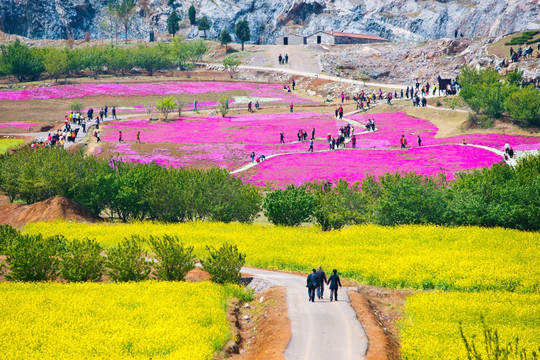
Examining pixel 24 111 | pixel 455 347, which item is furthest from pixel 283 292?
pixel 24 111

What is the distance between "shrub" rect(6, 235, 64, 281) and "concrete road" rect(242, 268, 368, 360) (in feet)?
39.4

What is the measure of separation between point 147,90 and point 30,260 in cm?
8934

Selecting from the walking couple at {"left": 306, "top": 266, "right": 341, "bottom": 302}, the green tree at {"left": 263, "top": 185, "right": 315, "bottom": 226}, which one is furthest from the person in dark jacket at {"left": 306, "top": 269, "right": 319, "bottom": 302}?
the green tree at {"left": 263, "top": 185, "right": 315, "bottom": 226}

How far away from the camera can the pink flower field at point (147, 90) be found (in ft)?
359

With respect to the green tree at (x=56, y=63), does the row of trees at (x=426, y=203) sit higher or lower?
lower

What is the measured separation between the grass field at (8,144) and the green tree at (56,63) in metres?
53.0

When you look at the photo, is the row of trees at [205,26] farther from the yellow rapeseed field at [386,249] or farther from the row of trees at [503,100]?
the yellow rapeseed field at [386,249]

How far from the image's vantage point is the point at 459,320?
971 inches

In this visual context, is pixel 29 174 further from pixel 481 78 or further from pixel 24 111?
pixel 481 78

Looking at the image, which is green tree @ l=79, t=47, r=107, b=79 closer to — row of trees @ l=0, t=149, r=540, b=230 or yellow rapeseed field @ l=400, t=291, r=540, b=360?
row of trees @ l=0, t=149, r=540, b=230

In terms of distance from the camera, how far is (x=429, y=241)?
37.8m

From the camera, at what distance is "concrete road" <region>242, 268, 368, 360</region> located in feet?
68.6

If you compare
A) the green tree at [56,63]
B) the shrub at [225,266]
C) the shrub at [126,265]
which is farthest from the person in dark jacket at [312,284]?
the green tree at [56,63]

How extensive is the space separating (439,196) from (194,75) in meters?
101
